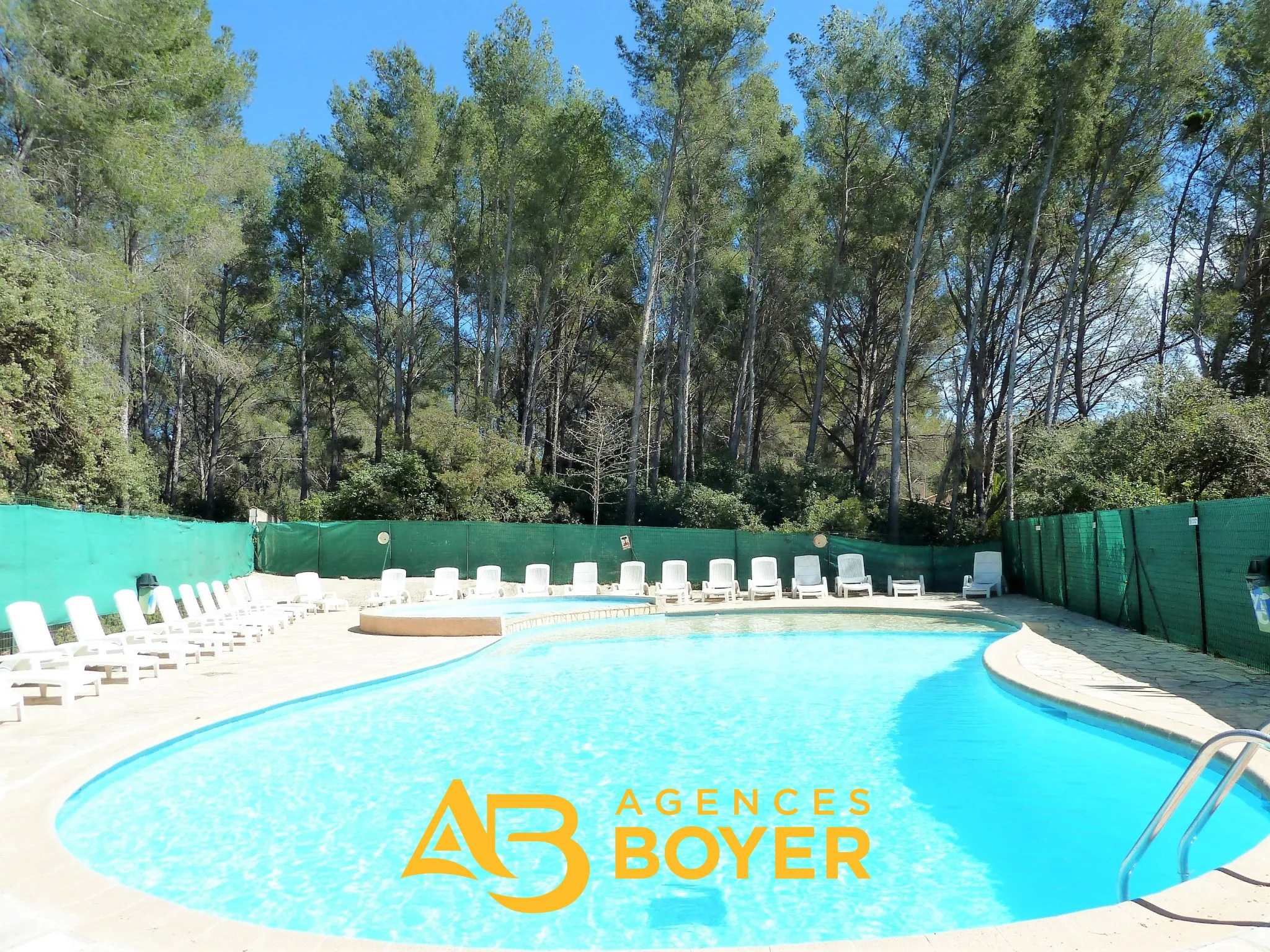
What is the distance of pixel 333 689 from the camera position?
24.7ft

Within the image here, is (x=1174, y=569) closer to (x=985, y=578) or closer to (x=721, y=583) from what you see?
(x=985, y=578)

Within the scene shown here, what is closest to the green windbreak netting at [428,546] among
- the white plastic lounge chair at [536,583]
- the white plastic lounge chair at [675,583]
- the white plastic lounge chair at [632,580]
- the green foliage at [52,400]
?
the white plastic lounge chair at [536,583]

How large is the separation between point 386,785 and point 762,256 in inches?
873

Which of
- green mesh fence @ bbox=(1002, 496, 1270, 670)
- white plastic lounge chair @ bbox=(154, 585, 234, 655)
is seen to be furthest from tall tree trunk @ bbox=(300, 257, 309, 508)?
green mesh fence @ bbox=(1002, 496, 1270, 670)

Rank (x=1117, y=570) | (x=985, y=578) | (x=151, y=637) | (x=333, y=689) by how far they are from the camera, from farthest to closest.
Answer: (x=985, y=578)
(x=1117, y=570)
(x=151, y=637)
(x=333, y=689)

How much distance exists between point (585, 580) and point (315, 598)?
5.12 meters

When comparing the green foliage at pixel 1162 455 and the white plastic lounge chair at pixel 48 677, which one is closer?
the white plastic lounge chair at pixel 48 677

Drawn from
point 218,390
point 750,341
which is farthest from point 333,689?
point 218,390

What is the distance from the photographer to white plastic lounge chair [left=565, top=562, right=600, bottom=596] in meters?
16.2

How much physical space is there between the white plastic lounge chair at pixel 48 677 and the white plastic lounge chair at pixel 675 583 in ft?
34.2

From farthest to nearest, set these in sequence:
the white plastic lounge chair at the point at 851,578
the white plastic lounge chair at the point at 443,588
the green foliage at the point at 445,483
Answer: the green foliage at the point at 445,483, the white plastic lounge chair at the point at 851,578, the white plastic lounge chair at the point at 443,588

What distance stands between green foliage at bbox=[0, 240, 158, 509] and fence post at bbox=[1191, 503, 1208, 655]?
1455cm

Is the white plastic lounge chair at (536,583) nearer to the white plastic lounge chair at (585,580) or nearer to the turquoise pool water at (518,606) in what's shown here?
the turquoise pool water at (518,606)

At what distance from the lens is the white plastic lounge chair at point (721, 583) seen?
15898 mm
